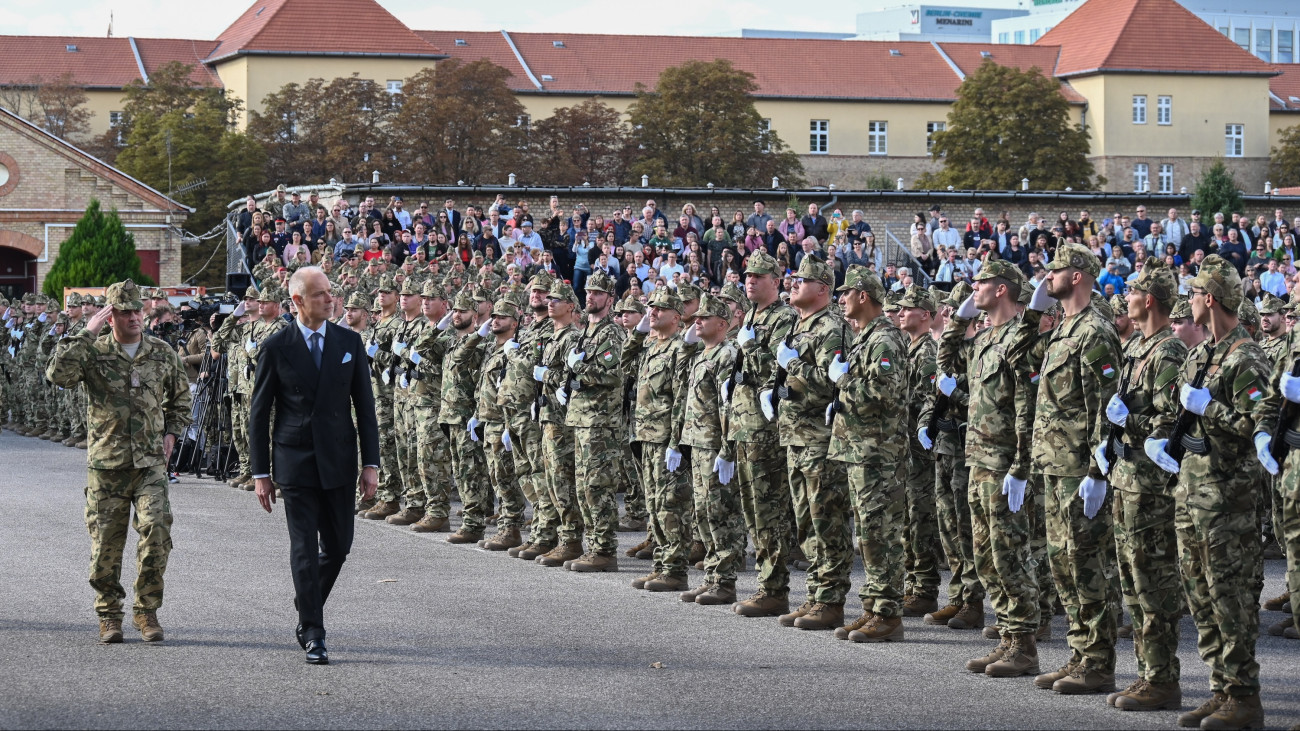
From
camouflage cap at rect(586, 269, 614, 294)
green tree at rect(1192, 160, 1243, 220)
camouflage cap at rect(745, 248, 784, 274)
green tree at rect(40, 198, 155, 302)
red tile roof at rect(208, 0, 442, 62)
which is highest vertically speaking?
red tile roof at rect(208, 0, 442, 62)

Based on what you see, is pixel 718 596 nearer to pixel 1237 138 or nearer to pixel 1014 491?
A: pixel 1014 491

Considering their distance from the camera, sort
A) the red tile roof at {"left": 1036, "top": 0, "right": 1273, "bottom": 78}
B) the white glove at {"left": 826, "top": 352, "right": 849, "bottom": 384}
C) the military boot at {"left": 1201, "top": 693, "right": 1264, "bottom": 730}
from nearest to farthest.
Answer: the military boot at {"left": 1201, "top": 693, "right": 1264, "bottom": 730} < the white glove at {"left": 826, "top": 352, "right": 849, "bottom": 384} < the red tile roof at {"left": 1036, "top": 0, "right": 1273, "bottom": 78}

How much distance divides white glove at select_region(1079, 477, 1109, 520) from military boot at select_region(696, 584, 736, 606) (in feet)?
10.9

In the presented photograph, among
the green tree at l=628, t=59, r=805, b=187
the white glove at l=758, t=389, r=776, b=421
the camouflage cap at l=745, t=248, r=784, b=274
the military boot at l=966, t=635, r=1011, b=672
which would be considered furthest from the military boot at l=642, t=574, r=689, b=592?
the green tree at l=628, t=59, r=805, b=187

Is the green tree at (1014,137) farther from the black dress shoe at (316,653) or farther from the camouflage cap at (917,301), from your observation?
the black dress shoe at (316,653)

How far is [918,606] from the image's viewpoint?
11.0m

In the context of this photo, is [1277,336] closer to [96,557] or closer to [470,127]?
[96,557]

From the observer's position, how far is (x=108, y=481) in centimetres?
959

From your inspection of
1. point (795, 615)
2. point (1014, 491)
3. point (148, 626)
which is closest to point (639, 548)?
point (795, 615)

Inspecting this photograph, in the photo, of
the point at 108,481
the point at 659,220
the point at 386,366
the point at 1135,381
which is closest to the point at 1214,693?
the point at 1135,381

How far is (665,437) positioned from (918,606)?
2.22 meters

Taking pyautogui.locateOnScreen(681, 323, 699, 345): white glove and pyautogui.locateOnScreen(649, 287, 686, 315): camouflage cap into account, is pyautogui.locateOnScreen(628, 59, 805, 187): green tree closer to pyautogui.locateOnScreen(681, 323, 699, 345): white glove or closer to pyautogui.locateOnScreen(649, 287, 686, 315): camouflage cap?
pyautogui.locateOnScreen(649, 287, 686, 315): camouflage cap

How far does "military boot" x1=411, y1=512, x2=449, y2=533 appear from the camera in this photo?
14.8m

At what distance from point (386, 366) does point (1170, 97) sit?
7981cm
